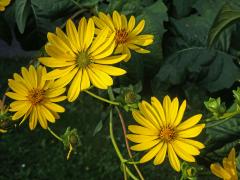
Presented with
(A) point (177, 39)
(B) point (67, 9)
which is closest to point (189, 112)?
(A) point (177, 39)

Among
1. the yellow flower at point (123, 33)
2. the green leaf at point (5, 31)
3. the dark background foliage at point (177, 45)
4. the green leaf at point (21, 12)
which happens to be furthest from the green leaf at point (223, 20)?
the green leaf at point (5, 31)

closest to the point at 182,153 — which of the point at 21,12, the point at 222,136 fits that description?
the point at 222,136

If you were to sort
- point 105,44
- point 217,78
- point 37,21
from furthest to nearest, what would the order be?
point 37,21, point 217,78, point 105,44

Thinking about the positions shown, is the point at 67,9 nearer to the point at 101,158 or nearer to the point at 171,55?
the point at 171,55

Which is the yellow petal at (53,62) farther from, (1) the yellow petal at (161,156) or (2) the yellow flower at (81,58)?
(1) the yellow petal at (161,156)

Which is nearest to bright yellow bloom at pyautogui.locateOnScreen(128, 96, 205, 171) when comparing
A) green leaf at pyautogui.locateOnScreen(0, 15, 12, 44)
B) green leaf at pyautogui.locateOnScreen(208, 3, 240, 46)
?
green leaf at pyautogui.locateOnScreen(208, 3, 240, 46)

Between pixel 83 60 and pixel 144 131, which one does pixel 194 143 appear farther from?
pixel 83 60
